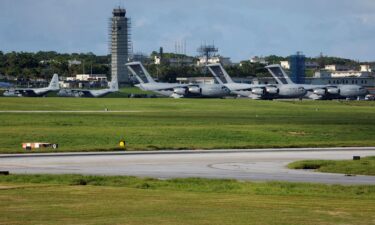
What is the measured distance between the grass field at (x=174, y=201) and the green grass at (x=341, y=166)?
8.62 metres

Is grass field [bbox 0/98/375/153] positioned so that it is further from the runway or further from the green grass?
the green grass

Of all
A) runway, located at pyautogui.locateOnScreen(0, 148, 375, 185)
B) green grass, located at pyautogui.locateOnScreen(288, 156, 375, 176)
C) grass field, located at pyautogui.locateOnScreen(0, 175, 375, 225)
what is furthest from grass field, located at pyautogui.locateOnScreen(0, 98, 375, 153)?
grass field, located at pyautogui.locateOnScreen(0, 175, 375, 225)

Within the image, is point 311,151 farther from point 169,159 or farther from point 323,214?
point 323,214

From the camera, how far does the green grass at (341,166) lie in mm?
49594

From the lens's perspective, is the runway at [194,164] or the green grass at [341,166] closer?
the runway at [194,164]

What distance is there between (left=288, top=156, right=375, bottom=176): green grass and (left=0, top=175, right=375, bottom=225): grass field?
8.62 meters

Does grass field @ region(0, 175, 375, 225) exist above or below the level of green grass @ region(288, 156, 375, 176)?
above

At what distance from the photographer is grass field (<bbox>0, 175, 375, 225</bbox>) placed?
29500 millimetres

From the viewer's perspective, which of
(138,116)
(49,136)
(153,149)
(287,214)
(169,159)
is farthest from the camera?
(138,116)

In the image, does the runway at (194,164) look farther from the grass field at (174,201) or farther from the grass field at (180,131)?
the grass field at (180,131)

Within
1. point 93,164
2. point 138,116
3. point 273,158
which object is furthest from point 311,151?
point 138,116

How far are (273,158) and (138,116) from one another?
51.2 meters

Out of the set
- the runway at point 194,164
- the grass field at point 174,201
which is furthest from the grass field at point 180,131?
the grass field at point 174,201

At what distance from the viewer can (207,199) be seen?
35406 mm
